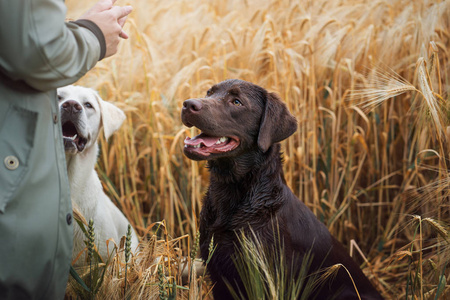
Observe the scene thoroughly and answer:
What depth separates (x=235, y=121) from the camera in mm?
2752

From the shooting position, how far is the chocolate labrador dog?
2607mm

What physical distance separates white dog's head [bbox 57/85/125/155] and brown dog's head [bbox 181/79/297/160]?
875 millimetres

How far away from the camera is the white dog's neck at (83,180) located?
3.05m

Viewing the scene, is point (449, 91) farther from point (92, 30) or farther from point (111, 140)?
point (111, 140)

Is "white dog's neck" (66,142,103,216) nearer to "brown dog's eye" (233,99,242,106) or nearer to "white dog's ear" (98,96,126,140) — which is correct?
"white dog's ear" (98,96,126,140)

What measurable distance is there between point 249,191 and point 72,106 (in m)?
1.31

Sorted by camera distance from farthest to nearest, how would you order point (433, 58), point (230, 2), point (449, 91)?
1. point (230, 2)
2. point (449, 91)
3. point (433, 58)

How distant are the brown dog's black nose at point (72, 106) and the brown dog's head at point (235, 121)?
2.86 ft

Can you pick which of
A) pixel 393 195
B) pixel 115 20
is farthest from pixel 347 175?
pixel 115 20

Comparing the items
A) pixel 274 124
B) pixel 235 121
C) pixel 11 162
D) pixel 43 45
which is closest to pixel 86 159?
pixel 235 121

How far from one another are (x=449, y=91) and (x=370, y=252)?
157 cm

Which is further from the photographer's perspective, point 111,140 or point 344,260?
point 111,140

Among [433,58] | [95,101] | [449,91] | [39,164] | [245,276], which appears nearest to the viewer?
[39,164]

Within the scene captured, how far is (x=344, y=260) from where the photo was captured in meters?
2.78
